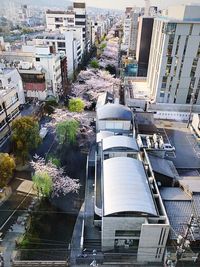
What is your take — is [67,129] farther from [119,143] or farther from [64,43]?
[64,43]

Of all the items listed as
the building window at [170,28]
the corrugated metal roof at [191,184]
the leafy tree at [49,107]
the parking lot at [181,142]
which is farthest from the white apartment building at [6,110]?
the building window at [170,28]

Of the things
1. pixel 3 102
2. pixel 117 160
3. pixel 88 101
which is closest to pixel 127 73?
pixel 88 101

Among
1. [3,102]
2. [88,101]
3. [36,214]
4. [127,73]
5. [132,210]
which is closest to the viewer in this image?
[132,210]

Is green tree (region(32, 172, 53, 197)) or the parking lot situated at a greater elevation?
green tree (region(32, 172, 53, 197))

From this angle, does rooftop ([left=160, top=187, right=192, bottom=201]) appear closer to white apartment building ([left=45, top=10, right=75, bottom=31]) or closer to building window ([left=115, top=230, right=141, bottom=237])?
building window ([left=115, top=230, right=141, bottom=237])

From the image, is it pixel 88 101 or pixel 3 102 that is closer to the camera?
pixel 3 102

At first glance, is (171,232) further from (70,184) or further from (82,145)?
(82,145)

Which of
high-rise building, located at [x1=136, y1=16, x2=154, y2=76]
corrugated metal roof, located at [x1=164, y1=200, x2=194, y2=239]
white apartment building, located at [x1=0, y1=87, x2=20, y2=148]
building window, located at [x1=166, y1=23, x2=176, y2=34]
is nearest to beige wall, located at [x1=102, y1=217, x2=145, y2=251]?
corrugated metal roof, located at [x1=164, y1=200, x2=194, y2=239]
